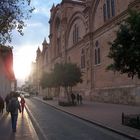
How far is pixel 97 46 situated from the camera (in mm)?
53812

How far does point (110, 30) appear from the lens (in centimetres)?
4744

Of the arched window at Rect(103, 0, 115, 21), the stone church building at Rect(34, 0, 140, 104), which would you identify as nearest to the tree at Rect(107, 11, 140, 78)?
the stone church building at Rect(34, 0, 140, 104)

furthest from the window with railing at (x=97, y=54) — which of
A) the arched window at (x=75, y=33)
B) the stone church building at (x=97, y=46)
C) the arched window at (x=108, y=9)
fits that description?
the arched window at (x=75, y=33)

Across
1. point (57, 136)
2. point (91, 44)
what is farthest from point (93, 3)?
point (57, 136)

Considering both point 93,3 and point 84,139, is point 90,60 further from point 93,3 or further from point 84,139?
point 84,139

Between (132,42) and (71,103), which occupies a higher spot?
(132,42)

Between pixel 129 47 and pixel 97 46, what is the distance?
36.3 meters

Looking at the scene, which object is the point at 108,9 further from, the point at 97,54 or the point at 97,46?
the point at 97,54

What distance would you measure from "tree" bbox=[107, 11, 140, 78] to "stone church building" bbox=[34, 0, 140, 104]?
1413 centimetres

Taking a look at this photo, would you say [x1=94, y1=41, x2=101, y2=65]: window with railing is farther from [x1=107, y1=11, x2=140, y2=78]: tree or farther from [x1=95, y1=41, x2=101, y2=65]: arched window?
[x1=107, y1=11, x2=140, y2=78]: tree

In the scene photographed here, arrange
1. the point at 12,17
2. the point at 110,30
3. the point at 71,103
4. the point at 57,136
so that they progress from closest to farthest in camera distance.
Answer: the point at 57,136
the point at 12,17
the point at 71,103
the point at 110,30

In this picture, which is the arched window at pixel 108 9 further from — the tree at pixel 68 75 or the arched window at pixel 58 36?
the arched window at pixel 58 36

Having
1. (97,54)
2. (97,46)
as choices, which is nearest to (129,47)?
(97,54)

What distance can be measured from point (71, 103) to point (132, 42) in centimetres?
2621
